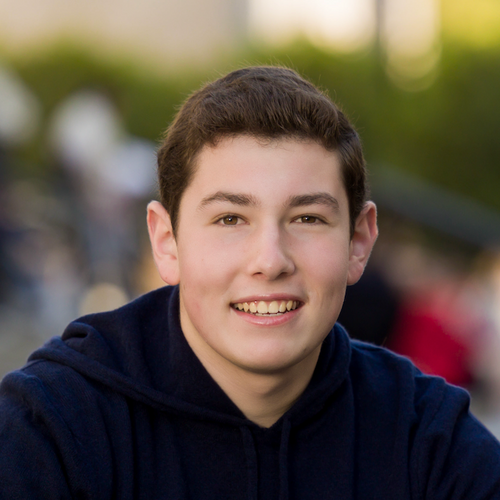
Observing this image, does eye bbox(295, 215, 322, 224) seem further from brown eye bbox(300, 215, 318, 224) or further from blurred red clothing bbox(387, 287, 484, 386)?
blurred red clothing bbox(387, 287, 484, 386)

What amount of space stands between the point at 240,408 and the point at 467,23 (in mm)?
18419

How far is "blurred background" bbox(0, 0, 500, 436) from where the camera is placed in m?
7.44

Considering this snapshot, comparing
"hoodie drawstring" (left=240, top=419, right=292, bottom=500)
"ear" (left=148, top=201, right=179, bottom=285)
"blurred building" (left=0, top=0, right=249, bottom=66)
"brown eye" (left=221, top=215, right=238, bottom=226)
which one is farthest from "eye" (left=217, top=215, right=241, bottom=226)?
"blurred building" (left=0, top=0, right=249, bottom=66)

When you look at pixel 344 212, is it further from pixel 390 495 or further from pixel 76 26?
pixel 76 26

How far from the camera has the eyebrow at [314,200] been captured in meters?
2.41

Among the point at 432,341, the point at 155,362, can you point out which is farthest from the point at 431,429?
the point at 432,341

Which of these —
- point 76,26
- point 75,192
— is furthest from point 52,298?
point 76,26

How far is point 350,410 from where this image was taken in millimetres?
2721

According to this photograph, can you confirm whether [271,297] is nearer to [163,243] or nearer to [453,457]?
[163,243]

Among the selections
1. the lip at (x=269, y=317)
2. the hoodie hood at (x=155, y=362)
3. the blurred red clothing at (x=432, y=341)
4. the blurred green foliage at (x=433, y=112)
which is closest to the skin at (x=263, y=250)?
the lip at (x=269, y=317)

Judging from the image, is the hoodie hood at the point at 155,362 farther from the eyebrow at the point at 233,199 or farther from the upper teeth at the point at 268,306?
the eyebrow at the point at 233,199

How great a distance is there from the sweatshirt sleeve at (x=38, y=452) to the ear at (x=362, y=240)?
112 centimetres

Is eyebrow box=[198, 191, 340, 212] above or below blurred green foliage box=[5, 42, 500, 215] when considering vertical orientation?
below

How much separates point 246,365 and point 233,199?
1.74 feet
